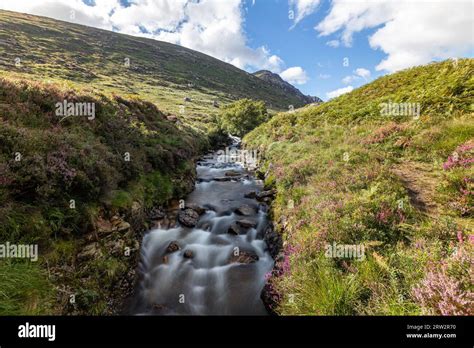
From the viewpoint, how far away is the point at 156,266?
32.1ft

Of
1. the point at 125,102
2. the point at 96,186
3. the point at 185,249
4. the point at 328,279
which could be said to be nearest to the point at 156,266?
the point at 185,249

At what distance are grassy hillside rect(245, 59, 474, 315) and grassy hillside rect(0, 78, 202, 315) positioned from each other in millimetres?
5018

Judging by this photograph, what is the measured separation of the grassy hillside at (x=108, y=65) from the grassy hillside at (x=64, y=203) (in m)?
45.6

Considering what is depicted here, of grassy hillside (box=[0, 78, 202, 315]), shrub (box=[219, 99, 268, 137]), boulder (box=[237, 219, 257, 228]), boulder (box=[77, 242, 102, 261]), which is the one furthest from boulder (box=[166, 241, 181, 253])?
shrub (box=[219, 99, 268, 137])

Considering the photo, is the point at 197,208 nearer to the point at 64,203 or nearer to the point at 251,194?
the point at 251,194

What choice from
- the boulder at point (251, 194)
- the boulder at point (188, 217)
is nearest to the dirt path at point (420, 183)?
the boulder at point (251, 194)

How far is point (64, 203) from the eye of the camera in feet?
24.0

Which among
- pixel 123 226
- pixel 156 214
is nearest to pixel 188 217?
pixel 156 214

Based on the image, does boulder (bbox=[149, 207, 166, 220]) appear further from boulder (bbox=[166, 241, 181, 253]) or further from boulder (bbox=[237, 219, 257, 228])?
boulder (bbox=[237, 219, 257, 228])

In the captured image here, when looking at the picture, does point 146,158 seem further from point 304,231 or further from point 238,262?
point 304,231

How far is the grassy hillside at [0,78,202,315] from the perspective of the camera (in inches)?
225

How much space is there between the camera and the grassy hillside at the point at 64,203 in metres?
5.72

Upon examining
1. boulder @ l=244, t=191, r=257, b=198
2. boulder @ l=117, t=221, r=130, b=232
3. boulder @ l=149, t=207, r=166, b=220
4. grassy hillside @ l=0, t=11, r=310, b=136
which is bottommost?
boulder @ l=149, t=207, r=166, b=220

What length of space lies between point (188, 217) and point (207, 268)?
359 cm
